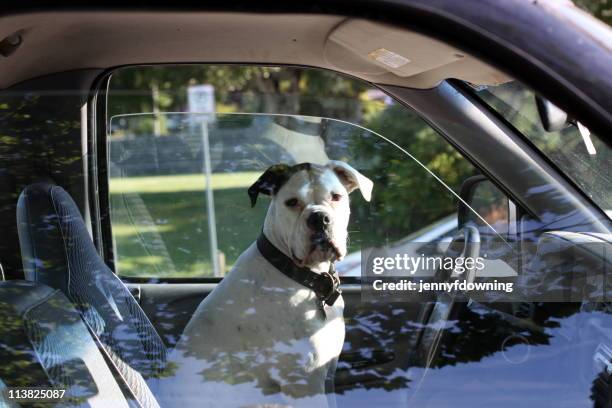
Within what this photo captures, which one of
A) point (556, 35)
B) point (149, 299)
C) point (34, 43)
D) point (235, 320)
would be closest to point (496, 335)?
point (235, 320)

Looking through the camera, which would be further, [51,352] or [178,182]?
[178,182]

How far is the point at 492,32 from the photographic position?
1042mm

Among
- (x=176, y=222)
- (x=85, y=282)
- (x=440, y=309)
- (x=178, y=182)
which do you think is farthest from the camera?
(x=176, y=222)

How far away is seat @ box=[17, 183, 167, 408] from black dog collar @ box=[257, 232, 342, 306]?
285mm

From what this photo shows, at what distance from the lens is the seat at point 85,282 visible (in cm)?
142

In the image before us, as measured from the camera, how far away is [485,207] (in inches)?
65.3

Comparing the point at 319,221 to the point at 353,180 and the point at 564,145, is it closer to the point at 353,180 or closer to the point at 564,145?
the point at 353,180

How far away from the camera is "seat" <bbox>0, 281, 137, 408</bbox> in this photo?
4.40ft

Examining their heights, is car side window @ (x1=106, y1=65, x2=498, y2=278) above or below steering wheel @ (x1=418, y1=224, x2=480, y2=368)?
above

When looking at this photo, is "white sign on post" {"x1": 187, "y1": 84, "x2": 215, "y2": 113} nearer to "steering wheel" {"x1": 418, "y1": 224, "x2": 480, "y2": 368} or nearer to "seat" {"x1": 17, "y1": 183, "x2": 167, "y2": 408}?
"seat" {"x1": 17, "y1": 183, "x2": 167, "y2": 408}

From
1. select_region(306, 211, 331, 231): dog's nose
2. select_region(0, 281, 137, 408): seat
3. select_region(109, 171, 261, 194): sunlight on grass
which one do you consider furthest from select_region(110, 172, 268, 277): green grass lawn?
→ select_region(0, 281, 137, 408): seat

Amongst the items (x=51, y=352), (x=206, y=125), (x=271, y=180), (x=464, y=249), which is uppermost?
(x=206, y=125)

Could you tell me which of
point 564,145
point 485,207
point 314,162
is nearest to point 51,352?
point 314,162

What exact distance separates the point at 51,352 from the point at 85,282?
21 cm
